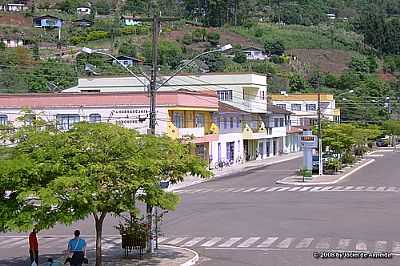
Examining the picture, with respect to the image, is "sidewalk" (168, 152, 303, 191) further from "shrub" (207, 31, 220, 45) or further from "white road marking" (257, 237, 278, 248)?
"shrub" (207, 31, 220, 45)

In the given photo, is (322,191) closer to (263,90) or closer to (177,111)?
(177,111)

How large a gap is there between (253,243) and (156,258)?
4043 millimetres

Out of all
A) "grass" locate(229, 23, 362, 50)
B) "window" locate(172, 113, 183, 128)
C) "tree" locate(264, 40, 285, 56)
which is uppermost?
"grass" locate(229, 23, 362, 50)

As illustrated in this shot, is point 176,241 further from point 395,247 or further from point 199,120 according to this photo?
point 199,120

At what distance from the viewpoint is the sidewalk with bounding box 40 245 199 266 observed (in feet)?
73.6

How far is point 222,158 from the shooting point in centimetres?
7569

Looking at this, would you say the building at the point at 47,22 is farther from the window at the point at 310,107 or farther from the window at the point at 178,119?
the window at the point at 178,119

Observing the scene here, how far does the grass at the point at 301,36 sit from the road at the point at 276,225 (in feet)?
384

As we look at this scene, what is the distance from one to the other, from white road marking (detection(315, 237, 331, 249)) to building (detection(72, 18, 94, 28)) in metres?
136

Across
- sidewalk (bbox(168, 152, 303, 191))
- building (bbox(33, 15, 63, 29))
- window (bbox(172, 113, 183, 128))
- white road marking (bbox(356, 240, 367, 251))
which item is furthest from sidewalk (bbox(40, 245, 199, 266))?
building (bbox(33, 15, 63, 29))

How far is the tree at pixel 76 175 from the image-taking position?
18812 mm

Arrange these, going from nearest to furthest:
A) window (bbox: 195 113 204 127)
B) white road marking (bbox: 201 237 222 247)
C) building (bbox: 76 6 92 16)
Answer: white road marking (bbox: 201 237 222 247)
window (bbox: 195 113 204 127)
building (bbox: 76 6 92 16)

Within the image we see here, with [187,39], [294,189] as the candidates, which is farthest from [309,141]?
[187,39]

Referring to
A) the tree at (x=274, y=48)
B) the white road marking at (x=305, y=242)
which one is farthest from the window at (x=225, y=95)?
the tree at (x=274, y=48)
